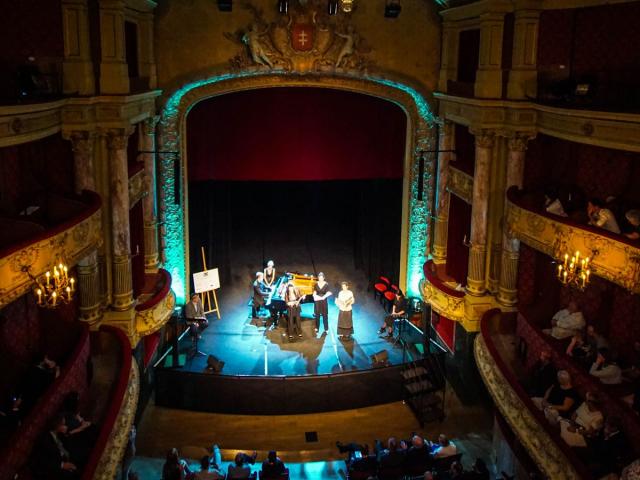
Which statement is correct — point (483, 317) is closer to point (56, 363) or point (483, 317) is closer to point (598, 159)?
point (598, 159)

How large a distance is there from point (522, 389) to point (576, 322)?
153cm

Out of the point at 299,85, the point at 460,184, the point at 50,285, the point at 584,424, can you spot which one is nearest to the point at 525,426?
the point at 584,424

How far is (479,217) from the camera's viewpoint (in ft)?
39.1

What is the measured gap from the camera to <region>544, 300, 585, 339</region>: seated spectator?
1034cm

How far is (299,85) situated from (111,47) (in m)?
4.04

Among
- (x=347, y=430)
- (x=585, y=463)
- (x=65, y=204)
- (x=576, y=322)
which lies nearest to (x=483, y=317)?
(x=576, y=322)

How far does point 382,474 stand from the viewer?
952 centimetres

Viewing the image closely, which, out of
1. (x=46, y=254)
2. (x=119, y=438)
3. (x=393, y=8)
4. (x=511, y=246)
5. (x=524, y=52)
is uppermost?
(x=393, y=8)

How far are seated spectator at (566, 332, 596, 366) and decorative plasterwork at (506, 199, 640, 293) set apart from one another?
112 cm

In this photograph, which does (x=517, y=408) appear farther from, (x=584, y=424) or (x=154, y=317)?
(x=154, y=317)

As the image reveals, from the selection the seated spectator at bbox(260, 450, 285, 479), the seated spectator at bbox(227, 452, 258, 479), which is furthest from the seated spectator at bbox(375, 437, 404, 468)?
the seated spectator at bbox(227, 452, 258, 479)

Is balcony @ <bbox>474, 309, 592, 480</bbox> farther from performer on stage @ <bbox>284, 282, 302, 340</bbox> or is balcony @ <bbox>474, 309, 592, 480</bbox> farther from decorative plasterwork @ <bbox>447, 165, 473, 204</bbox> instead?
performer on stage @ <bbox>284, 282, 302, 340</bbox>

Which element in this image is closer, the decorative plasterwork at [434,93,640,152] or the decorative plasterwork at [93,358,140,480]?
the decorative plasterwork at [93,358,140,480]

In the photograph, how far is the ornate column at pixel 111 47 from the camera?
10391 mm
